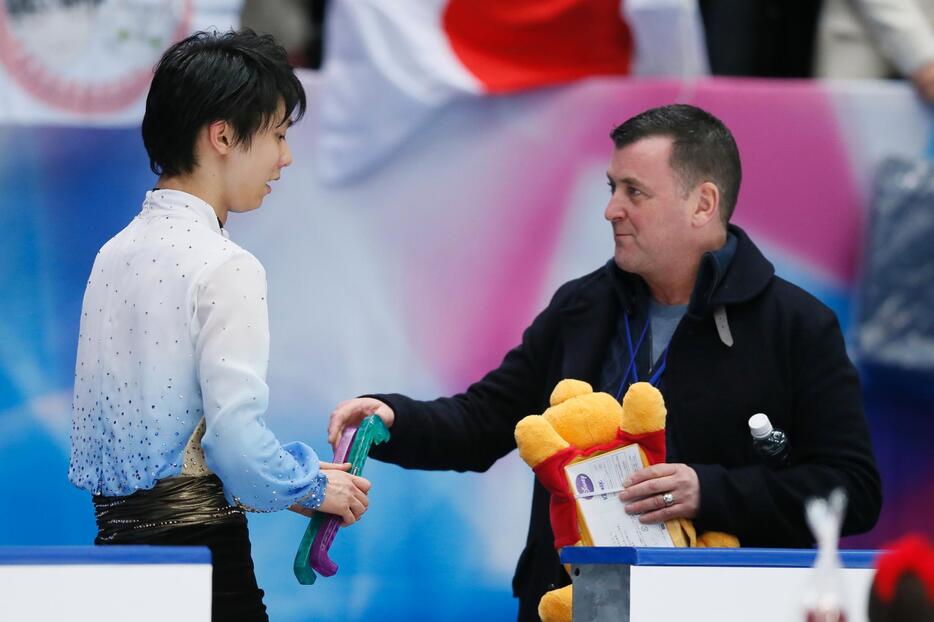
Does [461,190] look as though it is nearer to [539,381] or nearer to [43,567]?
[539,381]

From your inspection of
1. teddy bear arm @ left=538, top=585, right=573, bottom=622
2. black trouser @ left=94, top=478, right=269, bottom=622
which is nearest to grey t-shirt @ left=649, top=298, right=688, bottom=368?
teddy bear arm @ left=538, top=585, right=573, bottom=622

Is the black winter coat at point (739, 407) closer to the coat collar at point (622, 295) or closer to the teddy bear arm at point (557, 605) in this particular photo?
the coat collar at point (622, 295)

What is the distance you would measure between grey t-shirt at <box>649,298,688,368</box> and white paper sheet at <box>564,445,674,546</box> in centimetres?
35

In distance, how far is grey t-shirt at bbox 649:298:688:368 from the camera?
329 cm

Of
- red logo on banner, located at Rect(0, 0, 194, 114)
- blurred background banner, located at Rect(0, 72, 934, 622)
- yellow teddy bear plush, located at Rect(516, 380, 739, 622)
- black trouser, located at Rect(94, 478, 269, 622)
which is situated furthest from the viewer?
blurred background banner, located at Rect(0, 72, 934, 622)

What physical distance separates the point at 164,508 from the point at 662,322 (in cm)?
129

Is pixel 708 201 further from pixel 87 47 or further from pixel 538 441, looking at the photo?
pixel 87 47

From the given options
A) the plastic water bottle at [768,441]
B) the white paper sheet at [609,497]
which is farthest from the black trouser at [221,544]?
the plastic water bottle at [768,441]

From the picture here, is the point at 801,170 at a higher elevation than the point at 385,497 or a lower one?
higher

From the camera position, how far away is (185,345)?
8.03 ft

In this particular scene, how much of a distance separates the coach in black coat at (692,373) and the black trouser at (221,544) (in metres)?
0.59

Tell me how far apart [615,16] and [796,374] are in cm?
151

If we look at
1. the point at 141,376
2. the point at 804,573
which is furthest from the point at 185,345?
the point at 804,573

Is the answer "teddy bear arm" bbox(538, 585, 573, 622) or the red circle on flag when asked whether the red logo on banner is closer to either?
the red circle on flag
